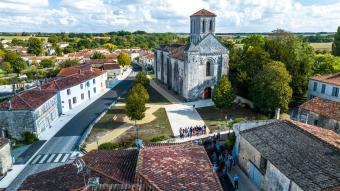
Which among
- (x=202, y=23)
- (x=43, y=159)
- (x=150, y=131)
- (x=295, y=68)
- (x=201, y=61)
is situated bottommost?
(x=43, y=159)

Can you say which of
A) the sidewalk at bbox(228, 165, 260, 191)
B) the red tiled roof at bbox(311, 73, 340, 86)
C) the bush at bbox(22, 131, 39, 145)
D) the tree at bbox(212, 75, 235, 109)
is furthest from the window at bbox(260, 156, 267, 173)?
the bush at bbox(22, 131, 39, 145)

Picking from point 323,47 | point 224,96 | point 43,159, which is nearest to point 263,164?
point 224,96

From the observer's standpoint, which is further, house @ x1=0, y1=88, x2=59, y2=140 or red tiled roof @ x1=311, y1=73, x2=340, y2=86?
red tiled roof @ x1=311, y1=73, x2=340, y2=86

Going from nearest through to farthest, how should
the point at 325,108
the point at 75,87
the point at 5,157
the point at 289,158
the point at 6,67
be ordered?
the point at 289,158, the point at 5,157, the point at 325,108, the point at 75,87, the point at 6,67

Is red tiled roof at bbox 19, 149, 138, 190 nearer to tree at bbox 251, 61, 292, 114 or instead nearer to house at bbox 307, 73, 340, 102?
tree at bbox 251, 61, 292, 114

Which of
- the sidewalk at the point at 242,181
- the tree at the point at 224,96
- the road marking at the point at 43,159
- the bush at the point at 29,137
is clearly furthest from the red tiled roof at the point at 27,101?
the tree at the point at 224,96

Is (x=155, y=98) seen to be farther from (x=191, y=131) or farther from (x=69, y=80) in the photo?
(x=191, y=131)
